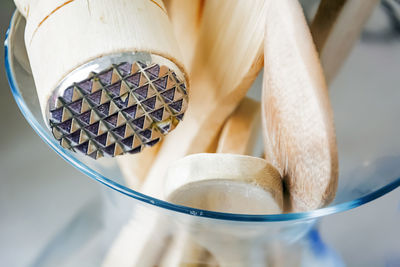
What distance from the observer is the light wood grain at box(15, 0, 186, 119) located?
273 mm

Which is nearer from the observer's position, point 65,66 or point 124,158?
point 65,66

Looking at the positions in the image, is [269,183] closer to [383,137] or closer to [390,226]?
[383,137]

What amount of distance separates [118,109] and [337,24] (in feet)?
0.57

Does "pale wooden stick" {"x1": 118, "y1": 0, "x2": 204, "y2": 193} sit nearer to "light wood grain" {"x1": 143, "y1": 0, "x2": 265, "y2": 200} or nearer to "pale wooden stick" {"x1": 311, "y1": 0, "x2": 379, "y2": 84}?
"light wood grain" {"x1": 143, "y1": 0, "x2": 265, "y2": 200}

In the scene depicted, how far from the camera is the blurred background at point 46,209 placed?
0.53 m

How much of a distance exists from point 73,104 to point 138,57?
50mm

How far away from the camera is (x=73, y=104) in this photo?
0.29 meters

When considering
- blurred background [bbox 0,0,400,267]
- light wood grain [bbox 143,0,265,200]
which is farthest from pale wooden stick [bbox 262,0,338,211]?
blurred background [bbox 0,0,400,267]

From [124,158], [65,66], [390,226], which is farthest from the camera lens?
[390,226]

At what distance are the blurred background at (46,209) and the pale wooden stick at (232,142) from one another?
139 millimetres

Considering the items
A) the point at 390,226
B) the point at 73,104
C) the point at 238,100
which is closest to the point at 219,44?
the point at 238,100

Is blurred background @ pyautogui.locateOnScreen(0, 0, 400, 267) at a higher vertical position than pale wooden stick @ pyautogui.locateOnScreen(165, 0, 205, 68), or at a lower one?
lower

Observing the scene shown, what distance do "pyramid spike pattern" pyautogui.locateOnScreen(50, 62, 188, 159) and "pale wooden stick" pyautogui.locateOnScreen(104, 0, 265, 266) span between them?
0.07 m

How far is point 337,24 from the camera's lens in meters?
0.35
